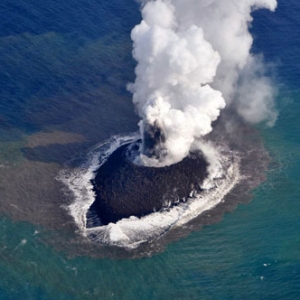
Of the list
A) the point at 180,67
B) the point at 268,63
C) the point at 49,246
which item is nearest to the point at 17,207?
the point at 49,246

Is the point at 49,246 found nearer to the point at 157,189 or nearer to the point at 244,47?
the point at 157,189

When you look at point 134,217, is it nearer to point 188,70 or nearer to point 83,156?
point 83,156

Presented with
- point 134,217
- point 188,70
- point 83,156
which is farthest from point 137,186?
point 188,70

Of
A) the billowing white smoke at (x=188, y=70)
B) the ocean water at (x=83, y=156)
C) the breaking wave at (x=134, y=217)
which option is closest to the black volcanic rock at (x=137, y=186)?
the breaking wave at (x=134, y=217)

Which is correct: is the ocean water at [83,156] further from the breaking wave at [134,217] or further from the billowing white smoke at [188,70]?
the billowing white smoke at [188,70]

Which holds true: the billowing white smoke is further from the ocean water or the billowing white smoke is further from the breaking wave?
the ocean water

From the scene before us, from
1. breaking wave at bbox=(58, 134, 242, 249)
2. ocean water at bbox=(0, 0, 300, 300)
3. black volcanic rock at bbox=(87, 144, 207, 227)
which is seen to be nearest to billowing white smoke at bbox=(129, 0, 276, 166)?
black volcanic rock at bbox=(87, 144, 207, 227)
